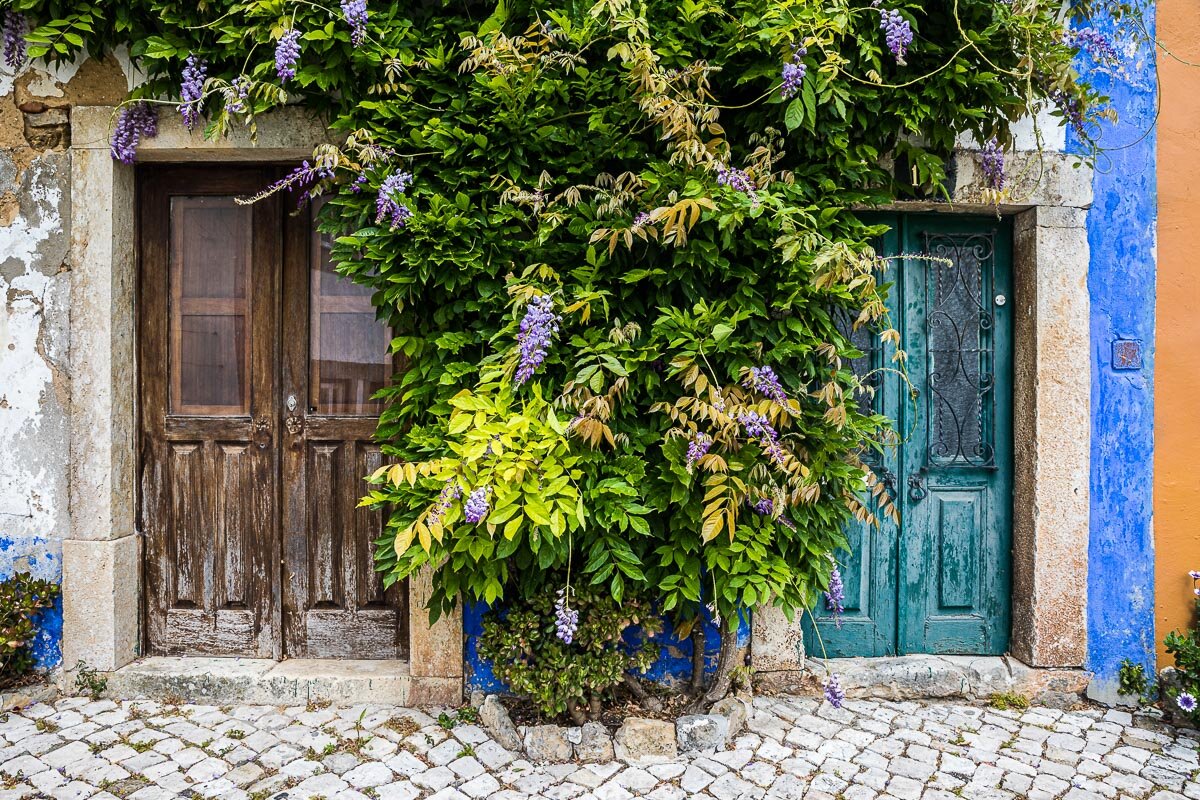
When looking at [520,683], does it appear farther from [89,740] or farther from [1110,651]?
[1110,651]

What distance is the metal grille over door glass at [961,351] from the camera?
3777mm

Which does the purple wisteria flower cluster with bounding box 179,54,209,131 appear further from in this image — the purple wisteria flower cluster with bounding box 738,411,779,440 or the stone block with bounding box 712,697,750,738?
the stone block with bounding box 712,697,750,738

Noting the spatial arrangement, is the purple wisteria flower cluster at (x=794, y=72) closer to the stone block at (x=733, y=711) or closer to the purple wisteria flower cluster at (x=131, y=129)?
Answer: the stone block at (x=733, y=711)

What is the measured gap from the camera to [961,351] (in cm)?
379

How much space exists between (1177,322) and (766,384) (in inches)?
97.9

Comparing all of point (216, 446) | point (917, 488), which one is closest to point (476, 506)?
point (216, 446)

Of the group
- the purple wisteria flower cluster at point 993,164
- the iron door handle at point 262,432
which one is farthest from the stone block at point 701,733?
the purple wisteria flower cluster at point 993,164

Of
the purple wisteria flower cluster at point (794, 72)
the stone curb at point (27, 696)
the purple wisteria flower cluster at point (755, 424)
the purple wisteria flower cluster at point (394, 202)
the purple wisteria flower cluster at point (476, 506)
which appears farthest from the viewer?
the stone curb at point (27, 696)

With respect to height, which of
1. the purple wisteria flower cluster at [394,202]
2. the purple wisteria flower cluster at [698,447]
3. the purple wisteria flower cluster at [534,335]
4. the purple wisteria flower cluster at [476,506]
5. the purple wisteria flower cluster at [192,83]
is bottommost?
the purple wisteria flower cluster at [476,506]

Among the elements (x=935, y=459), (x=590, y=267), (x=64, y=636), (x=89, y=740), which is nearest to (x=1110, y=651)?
(x=935, y=459)

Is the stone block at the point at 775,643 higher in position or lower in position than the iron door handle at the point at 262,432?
lower

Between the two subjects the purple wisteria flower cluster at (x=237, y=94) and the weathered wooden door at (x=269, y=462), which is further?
the weathered wooden door at (x=269, y=462)

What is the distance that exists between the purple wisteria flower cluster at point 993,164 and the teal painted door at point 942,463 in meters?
0.23

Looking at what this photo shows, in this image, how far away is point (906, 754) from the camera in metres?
3.09
